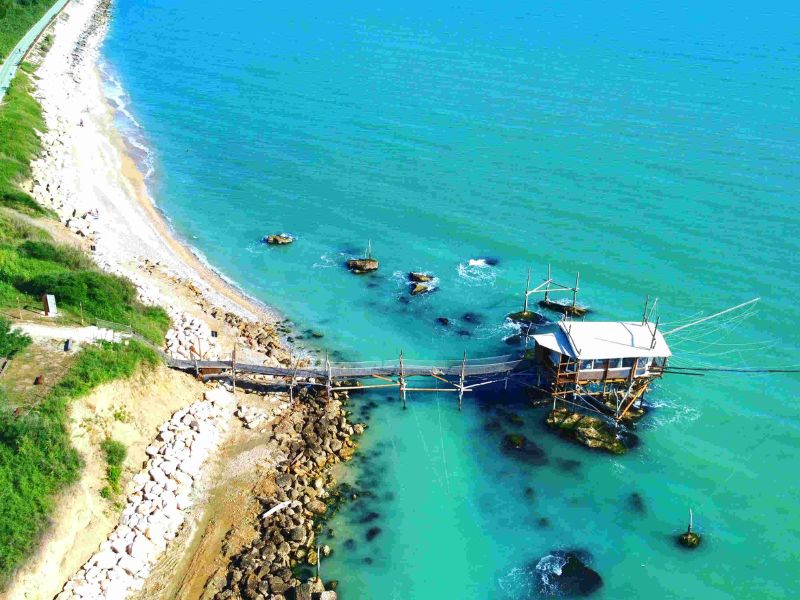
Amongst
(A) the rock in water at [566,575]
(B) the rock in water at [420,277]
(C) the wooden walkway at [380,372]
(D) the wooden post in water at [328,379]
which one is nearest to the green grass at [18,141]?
(C) the wooden walkway at [380,372]

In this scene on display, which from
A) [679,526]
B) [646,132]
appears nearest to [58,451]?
[679,526]

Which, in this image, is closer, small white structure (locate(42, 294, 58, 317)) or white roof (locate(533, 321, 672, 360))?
small white structure (locate(42, 294, 58, 317))

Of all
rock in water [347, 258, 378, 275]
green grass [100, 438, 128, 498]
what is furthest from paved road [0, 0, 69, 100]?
green grass [100, 438, 128, 498]

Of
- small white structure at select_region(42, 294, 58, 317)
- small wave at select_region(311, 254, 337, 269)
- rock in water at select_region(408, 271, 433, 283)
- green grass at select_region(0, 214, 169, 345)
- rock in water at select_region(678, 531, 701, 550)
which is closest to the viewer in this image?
rock in water at select_region(678, 531, 701, 550)

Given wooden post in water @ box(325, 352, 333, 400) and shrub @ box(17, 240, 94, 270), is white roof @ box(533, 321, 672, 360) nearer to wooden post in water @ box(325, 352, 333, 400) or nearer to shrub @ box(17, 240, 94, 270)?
wooden post in water @ box(325, 352, 333, 400)

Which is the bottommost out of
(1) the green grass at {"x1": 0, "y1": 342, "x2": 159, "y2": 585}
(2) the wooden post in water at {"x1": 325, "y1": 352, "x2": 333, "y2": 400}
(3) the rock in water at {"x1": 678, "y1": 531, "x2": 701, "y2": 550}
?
(3) the rock in water at {"x1": 678, "y1": 531, "x2": 701, "y2": 550}

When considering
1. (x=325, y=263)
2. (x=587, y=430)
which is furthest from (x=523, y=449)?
(x=325, y=263)

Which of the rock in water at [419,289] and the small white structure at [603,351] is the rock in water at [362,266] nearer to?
the rock in water at [419,289]

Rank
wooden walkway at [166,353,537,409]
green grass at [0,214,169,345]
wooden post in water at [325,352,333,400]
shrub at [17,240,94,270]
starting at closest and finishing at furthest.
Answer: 1. green grass at [0,214,169,345]
2. wooden walkway at [166,353,537,409]
3. wooden post in water at [325,352,333,400]
4. shrub at [17,240,94,270]
